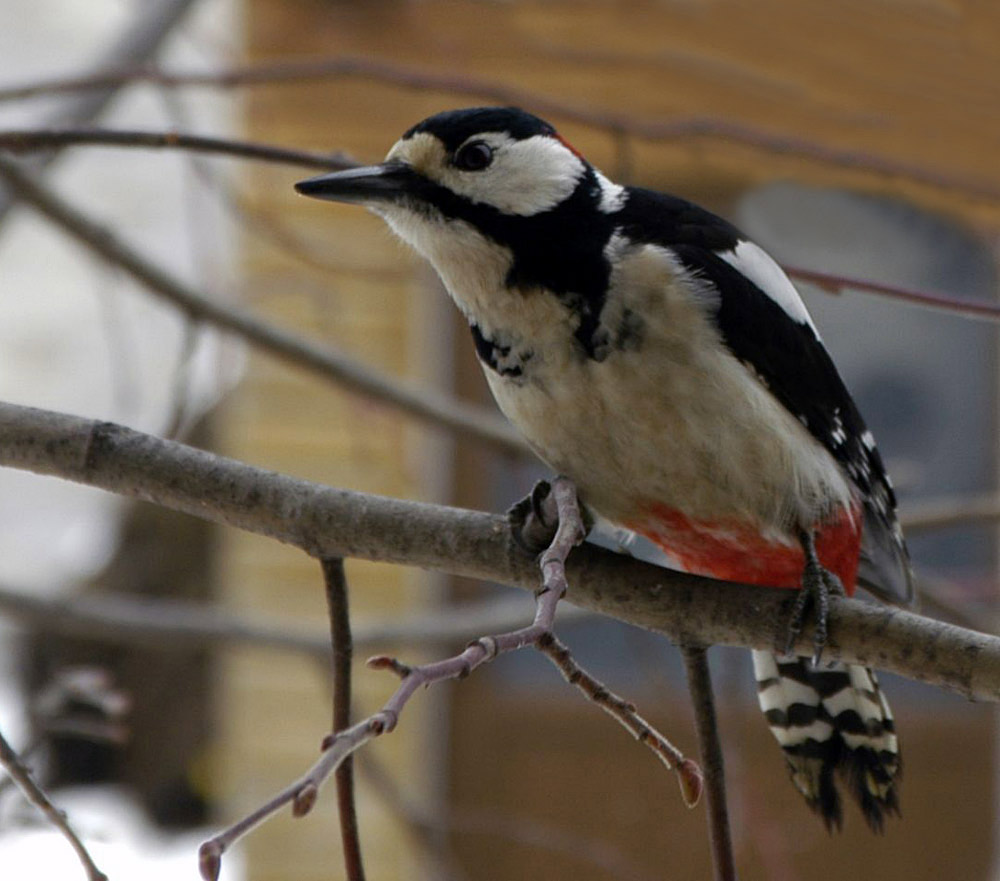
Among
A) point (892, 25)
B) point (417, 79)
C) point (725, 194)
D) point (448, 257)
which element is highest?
point (725, 194)

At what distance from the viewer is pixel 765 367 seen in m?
1.20

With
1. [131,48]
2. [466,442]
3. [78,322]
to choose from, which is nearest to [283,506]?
[131,48]

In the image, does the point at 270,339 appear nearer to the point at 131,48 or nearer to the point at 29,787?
the point at 131,48

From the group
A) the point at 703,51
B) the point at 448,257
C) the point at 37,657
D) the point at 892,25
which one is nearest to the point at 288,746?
the point at 37,657

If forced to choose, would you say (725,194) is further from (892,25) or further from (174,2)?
(174,2)

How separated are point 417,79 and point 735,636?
0.57 meters

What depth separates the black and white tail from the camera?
1248 mm

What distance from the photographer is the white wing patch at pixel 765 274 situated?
4.06ft

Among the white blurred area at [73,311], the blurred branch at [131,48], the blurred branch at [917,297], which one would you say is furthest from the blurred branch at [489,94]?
the white blurred area at [73,311]

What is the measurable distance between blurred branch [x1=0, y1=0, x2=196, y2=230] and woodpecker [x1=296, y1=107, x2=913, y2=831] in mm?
837

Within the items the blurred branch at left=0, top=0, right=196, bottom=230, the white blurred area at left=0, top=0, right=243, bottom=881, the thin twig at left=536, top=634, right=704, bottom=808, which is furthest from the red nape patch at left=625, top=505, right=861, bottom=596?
the white blurred area at left=0, top=0, right=243, bottom=881

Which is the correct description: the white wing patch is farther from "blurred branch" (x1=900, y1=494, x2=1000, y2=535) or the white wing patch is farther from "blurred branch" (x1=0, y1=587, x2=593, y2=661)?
"blurred branch" (x1=0, y1=587, x2=593, y2=661)

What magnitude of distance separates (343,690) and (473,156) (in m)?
0.49

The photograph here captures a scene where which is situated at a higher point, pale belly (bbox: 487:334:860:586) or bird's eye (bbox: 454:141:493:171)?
bird's eye (bbox: 454:141:493:171)
